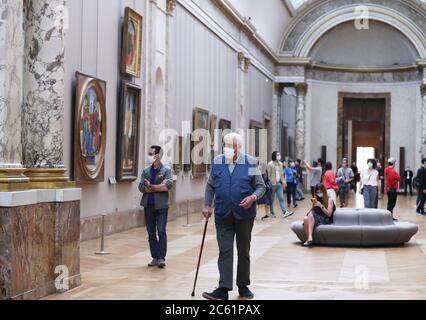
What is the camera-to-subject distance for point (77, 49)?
13.4m

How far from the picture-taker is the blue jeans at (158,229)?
10797 millimetres

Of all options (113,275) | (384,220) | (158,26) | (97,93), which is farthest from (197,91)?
(113,275)

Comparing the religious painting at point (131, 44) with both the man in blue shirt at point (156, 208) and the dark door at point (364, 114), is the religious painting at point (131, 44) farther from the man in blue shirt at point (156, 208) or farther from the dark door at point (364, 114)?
the dark door at point (364, 114)

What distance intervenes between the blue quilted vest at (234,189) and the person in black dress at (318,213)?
5.35 m

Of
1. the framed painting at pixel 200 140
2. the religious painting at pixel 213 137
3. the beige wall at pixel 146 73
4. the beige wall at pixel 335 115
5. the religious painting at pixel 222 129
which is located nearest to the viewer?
the beige wall at pixel 146 73

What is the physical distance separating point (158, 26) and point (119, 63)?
2953 millimetres

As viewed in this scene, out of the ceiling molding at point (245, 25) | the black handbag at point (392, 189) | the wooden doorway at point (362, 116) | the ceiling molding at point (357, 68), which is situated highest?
the ceiling molding at point (245, 25)

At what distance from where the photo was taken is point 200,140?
73.4ft

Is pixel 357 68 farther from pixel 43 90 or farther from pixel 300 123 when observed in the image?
pixel 43 90

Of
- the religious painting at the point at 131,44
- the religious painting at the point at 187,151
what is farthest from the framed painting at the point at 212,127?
the religious painting at the point at 131,44

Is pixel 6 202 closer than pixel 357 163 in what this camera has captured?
Yes

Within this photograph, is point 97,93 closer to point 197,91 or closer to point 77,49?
point 77,49

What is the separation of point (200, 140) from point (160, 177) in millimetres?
11404

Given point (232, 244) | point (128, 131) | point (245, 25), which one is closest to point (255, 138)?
point (245, 25)
